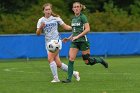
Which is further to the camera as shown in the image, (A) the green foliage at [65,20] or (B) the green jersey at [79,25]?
(A) the green foliage at [65,20]

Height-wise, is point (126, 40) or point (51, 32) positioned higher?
point (51, 32)

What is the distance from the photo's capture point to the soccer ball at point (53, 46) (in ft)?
47.4

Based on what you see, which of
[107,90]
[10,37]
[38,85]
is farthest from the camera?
[10,37]

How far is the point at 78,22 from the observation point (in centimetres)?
1441

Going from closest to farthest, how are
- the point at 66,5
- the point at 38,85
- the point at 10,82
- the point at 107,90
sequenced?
1. the point at 107,90
2. the point at 38,85
3. the point at 10,82
4. the point at 66,5

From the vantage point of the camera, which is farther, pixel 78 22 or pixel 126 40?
pixel 126 40

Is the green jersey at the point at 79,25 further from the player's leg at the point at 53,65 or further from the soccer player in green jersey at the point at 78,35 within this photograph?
the player's leg at the point at 53,65

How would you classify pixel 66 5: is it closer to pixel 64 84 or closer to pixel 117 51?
pixel 117 51

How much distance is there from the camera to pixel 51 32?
14.7 m

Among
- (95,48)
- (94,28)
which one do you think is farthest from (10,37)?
(94,28)

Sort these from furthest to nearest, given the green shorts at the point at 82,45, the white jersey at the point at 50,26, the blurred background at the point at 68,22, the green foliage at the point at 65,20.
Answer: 1. the green foliage at the point at 65,20
2. the blurred background at the point at 68,22
3. the white jersey at the point at 50,26
4. the green shorts at the point at 82,45

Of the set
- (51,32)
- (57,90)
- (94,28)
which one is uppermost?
(51,32)

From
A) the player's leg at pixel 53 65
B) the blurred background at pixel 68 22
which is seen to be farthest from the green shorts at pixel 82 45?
the blurred background at pixel 68 22

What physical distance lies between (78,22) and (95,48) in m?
15.3
